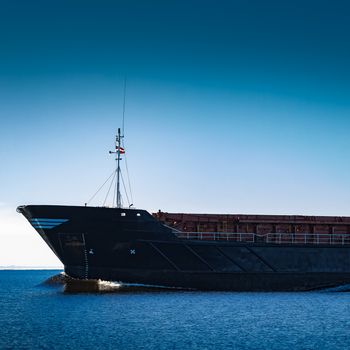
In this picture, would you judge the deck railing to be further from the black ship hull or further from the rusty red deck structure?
the black ship hull

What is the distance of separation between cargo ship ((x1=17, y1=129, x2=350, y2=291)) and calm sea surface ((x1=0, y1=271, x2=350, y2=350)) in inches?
41.0

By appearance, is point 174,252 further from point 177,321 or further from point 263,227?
point 263,227

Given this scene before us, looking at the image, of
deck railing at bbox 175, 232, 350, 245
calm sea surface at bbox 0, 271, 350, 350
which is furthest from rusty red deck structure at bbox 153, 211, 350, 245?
calm sea surface at bbox 0, 271, 350, 350

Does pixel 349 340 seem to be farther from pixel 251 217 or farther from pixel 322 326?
pixel 251 217

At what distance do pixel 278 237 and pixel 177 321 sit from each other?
13361 millimetres

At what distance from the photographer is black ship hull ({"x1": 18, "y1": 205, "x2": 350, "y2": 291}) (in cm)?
2817

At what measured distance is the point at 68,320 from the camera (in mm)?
22125

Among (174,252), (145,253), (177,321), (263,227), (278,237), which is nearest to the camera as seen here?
(177,321)

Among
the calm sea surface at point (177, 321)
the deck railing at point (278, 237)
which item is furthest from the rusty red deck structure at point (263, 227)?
the calm sea surface at point (177, 321)

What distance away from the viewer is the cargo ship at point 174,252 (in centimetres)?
2820

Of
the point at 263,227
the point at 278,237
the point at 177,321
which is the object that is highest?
the point at 263,227

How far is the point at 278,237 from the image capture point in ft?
109

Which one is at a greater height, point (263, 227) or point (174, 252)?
point (263, 227)

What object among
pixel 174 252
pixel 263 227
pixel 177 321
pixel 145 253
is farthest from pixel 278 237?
pixel 177 321
